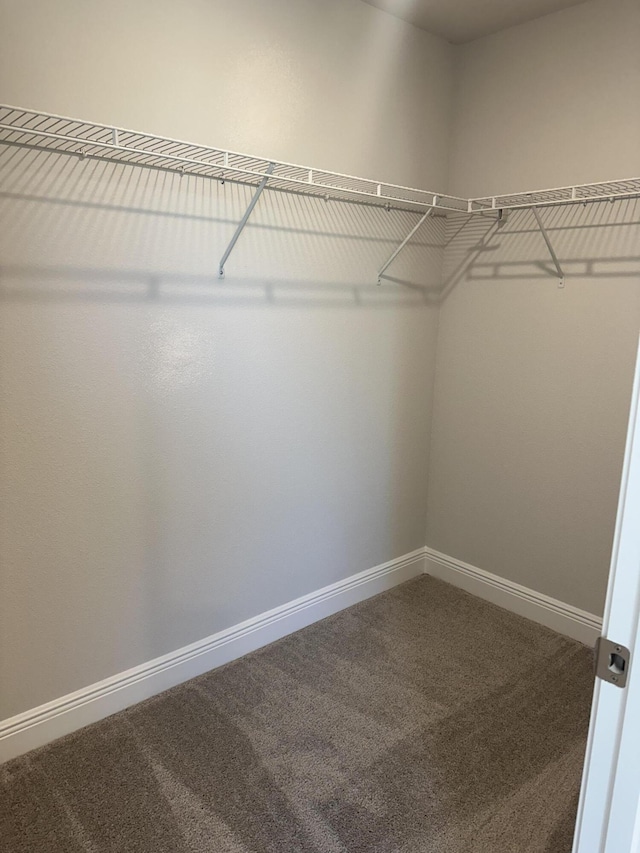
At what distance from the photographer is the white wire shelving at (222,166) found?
1.57m

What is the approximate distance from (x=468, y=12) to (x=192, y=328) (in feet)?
5.15

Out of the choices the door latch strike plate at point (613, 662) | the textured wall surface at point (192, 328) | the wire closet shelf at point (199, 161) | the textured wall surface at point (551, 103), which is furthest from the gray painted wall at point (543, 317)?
the door latch strike plate at point (613, 662)

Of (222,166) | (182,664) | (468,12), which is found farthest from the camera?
(468,12)

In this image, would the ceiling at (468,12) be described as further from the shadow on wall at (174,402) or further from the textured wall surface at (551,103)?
the shadow on wall at (174,402)

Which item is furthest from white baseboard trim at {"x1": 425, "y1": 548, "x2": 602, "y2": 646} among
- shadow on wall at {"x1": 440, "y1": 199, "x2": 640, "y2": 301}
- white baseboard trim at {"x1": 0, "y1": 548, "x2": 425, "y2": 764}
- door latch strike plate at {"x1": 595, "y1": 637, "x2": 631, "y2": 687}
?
door latch strike plate at {"x1": 595, "y1": 637, "x2": 631, "y2": 687}

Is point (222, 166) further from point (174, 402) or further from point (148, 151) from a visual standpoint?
point (174, 402)

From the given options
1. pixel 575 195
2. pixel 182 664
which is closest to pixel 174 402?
pixel 182 664

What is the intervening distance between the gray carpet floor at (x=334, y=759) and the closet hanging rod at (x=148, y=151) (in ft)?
5.38

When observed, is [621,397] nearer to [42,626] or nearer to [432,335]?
[432,335]

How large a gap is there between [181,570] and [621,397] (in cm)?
167

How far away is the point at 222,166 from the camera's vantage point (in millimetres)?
1661

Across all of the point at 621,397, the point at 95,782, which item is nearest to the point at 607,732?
the point at 95,782

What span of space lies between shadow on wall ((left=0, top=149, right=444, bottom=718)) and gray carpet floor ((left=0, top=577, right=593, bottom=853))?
0.79ft

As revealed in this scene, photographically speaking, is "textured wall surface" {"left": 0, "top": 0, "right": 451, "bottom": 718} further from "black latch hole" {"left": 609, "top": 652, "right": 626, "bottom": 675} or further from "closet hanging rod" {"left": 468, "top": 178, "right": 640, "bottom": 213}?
"black latch hole" {"left": 609, "top": 652, "right": 626, "bottom": 675}
